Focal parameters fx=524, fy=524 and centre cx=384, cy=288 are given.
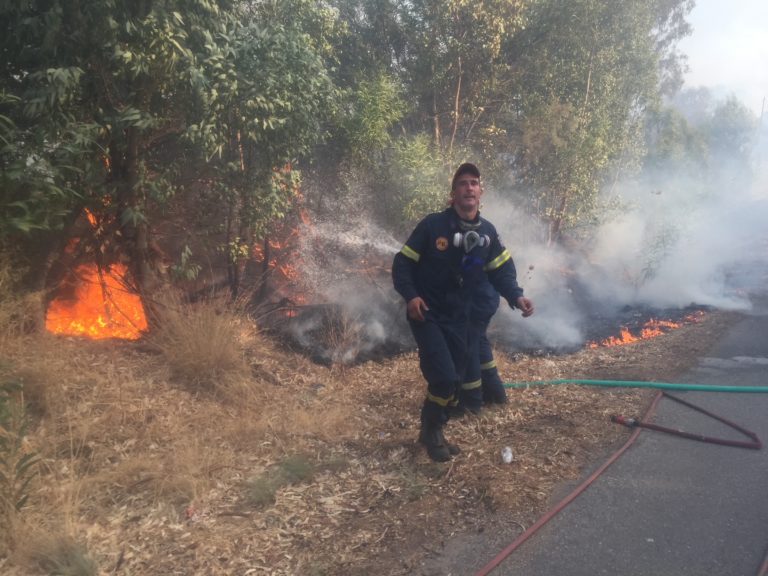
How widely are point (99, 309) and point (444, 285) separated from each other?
4.31 m

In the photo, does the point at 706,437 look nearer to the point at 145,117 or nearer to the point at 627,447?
the point at 627,447

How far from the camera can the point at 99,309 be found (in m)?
5.96

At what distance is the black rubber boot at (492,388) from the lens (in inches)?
180

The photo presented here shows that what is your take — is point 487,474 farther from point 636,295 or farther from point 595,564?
point 636,295

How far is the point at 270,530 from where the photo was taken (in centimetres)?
298

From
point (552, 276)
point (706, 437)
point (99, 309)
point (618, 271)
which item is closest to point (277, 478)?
point (706, 437)

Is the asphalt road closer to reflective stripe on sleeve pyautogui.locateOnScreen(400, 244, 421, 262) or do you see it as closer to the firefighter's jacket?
the firefighter's jacket

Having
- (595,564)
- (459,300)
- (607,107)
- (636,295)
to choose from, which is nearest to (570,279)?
(636,295)

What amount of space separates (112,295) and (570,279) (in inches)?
420

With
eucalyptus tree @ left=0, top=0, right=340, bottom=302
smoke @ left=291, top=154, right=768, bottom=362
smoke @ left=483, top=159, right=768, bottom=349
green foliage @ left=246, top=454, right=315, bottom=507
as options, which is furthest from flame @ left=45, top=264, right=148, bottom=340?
smoke @ left=483, top=159, right=768, bottom=349

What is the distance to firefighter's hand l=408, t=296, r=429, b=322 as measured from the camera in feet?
11.4

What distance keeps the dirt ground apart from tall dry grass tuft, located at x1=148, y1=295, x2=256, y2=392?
143 millimetres

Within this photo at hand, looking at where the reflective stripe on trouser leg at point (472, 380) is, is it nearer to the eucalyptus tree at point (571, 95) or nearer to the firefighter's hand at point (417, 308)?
the firefighter's hand at point (417, 308)

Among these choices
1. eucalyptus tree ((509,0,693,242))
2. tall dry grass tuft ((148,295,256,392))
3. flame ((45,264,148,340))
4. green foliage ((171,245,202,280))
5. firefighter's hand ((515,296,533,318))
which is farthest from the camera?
eucalyptus tree ((509,0,693,242))
